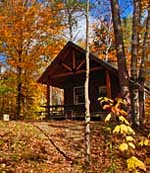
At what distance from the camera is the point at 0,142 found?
10242 millimetres

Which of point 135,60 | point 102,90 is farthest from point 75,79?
point 135,60

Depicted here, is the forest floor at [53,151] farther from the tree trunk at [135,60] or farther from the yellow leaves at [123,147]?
the yellow leaves at [123,147]

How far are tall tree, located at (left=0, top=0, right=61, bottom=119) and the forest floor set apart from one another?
11.8 meters

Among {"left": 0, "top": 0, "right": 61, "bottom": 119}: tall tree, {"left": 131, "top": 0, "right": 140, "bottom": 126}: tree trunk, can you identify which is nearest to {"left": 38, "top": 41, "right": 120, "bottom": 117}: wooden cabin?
{"left": 0, "top": 0, "right": 61, "bottom": 119}: tall tree

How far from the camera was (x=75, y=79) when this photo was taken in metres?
24.9

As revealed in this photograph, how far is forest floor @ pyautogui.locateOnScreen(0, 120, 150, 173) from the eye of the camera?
8875mm

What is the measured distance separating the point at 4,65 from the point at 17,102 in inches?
132

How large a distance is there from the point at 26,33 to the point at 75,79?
16.2ft

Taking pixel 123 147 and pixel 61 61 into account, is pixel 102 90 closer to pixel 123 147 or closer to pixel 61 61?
pixel 61 61

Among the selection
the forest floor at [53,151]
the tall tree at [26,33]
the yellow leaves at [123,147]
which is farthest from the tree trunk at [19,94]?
the yellow leaves at [123,147]

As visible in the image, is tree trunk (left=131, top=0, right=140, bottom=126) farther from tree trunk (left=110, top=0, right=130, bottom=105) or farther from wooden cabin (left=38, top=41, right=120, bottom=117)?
wooden cabin (left=38, top=41, right=120, bottom=117)

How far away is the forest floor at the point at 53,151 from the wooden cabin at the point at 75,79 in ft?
32.5

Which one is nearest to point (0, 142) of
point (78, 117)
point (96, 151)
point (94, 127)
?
point (96, 151)

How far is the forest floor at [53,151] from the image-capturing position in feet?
29.1
